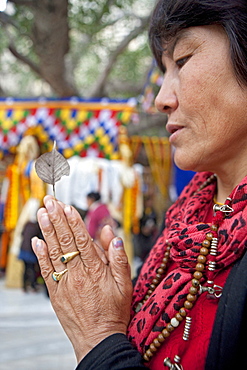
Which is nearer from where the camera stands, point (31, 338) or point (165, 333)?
point (165, 333)

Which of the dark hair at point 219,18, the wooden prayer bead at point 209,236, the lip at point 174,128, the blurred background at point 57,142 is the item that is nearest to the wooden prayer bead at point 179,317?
the wooden prayer bead at point 209,236

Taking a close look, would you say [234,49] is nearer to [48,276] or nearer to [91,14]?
[48,276]

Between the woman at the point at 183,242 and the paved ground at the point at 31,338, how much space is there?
3.01 metres

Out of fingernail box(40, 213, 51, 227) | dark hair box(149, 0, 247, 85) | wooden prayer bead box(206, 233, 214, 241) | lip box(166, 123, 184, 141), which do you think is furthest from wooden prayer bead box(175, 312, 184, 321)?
dark hair box(149, 0, 247, 85)

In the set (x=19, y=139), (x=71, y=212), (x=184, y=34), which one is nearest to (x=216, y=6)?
(x=184, y=34)

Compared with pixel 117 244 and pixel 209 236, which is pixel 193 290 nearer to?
pixel 209 236

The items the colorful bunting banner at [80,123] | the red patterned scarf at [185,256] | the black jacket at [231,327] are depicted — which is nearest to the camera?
the black jacket at [231,327]

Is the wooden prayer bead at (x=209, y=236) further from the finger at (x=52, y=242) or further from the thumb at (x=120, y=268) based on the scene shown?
the finger at (x=52, y=242)

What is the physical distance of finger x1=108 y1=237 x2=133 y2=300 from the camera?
1.21 meters

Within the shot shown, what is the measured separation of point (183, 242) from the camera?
1130 mm

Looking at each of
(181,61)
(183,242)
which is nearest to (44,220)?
(183,242)

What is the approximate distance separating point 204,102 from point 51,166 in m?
0.50

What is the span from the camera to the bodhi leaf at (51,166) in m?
1.19

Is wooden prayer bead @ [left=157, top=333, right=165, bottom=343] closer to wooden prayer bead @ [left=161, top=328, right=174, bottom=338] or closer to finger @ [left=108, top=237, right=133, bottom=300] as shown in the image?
wooden prayer bead @ [left=161, top=328, right=174, bottom=338]
